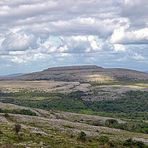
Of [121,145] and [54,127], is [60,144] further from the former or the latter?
[54,127]

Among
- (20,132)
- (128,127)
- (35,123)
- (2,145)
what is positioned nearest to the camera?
(2,145)

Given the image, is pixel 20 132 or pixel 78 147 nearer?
pixel 78 147

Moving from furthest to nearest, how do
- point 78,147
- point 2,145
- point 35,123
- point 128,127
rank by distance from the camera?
point 128,127, point 35,123, point 78,147, point 2,145

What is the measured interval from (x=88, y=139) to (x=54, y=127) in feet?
63.0

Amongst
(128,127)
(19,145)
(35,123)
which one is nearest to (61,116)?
(128,127)

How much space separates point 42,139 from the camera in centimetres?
7812

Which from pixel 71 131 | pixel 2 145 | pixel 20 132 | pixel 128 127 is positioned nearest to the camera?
pixel 2 145

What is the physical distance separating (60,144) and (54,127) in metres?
30.7

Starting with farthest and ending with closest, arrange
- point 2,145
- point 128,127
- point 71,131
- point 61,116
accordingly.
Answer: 1. point 61,116
2. point 128,127
3. point 71,131
4. point 2,145

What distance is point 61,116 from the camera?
15362 centimetres

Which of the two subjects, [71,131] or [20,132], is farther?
[71,131]

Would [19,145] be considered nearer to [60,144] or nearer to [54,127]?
[60,144]

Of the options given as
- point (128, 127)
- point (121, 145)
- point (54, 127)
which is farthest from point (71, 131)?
point (128, 127)

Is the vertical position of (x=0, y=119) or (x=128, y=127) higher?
(x=0, y=119)
